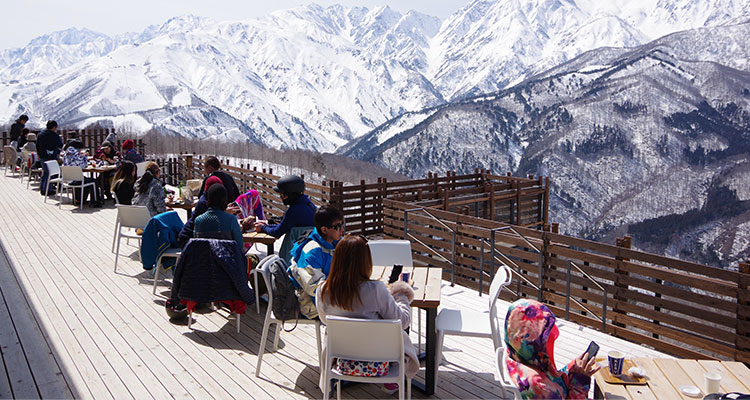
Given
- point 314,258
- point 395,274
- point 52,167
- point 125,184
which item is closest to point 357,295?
point 314,258

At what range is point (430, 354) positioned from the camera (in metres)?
Result: 3.88

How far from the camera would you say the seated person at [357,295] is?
3230 mm

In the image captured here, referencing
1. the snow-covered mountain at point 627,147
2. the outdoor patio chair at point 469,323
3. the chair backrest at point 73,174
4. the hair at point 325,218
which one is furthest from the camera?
the snow-covered mountain at point 627,147

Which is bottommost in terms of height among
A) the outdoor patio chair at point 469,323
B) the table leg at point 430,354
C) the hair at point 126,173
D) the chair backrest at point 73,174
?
the table leg at point 430,354

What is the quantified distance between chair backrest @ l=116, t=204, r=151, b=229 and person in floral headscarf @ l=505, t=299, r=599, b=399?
5.18 m

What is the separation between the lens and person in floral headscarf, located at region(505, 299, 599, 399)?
2748mm

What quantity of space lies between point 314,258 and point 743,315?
3.59 metres

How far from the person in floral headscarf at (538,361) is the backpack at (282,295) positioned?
1682 mm

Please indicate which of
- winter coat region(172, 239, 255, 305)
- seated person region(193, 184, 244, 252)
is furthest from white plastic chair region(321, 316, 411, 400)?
seated person region(193, 184, 244, 252)

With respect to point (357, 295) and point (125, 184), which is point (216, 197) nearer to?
point (357, 295)

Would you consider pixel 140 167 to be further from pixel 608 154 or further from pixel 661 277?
pixel 608 154

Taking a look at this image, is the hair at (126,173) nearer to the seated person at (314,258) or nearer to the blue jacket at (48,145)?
the seated person at (314,258)

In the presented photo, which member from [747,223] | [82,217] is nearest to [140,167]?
[82,217]

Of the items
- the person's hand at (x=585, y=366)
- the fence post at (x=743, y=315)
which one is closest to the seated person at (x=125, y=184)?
the person's hand at (x=585, y=366)
